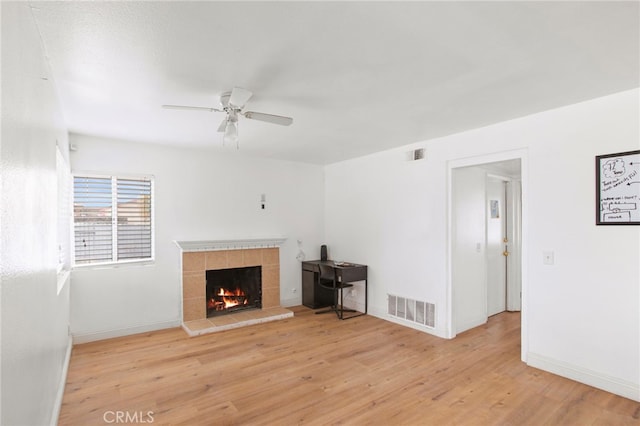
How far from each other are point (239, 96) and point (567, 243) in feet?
10.3

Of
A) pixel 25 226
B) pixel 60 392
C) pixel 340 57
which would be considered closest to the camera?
pixel 25 226

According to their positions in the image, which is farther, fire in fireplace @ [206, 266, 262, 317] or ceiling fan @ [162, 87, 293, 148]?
fire in fireplace @ [206, 266, 262, 317]

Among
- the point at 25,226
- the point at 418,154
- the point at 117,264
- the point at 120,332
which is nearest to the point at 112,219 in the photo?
the point at 117,264

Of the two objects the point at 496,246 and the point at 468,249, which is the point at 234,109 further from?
the point at 496,246

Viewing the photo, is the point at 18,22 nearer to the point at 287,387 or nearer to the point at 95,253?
the point at 287,387

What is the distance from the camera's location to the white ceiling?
1719 mm

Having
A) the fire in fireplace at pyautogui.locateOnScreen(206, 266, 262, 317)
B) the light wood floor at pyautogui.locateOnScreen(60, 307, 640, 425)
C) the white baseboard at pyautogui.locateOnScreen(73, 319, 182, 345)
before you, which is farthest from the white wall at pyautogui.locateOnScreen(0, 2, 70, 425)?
the fire in fireplace at pyautogui.locateOnScreen(206, 266, 262, 317)

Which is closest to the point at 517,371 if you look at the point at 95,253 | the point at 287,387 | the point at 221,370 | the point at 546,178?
the point at 546,178

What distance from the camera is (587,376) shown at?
2.95m

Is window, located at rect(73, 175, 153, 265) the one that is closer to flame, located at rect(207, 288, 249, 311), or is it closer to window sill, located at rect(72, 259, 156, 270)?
window sill, located at rect(72, 259, 156, 270)

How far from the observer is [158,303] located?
4543 mm


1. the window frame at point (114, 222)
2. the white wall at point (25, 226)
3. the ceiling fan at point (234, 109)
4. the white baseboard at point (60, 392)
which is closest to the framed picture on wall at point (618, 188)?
the ceiling fan at point (234, 109)

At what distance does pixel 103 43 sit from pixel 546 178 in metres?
3.71

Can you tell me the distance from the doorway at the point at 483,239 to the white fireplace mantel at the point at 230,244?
2689 millimetres
